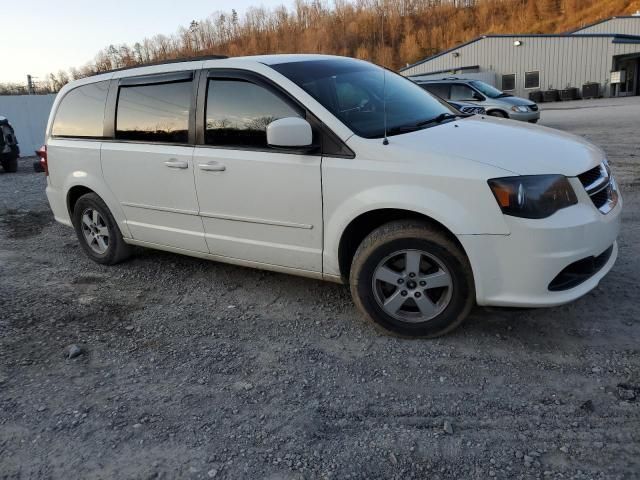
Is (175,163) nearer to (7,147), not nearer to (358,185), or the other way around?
(358,185)

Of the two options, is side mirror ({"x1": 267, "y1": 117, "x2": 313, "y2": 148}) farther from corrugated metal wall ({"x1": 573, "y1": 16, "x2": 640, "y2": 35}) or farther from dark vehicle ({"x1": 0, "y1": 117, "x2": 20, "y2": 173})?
corrugated metal wall ({"x1": 573, "y1": 16, "x2": 640, "y2": 35})

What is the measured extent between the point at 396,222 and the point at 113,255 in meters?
3.07

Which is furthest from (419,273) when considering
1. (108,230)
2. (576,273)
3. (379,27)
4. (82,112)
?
(379,27)

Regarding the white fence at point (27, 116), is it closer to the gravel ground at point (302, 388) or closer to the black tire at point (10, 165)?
the black tire at point (10, 165)

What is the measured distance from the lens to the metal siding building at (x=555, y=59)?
3394cm

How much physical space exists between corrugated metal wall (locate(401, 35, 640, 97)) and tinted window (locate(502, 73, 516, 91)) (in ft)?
0.78

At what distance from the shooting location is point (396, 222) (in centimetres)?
338

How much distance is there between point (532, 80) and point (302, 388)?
3797cm

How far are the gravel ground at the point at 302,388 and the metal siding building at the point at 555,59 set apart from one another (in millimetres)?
32237

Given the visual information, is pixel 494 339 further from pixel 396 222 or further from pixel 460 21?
pixel 460 21

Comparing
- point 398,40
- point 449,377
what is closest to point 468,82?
point 449,377

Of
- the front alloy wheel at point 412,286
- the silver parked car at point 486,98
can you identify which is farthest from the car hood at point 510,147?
the silver parked car at point 486,98

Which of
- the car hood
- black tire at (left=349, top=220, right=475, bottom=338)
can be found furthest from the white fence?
the car hood

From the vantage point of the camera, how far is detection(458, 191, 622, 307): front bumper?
2957 millimetres
